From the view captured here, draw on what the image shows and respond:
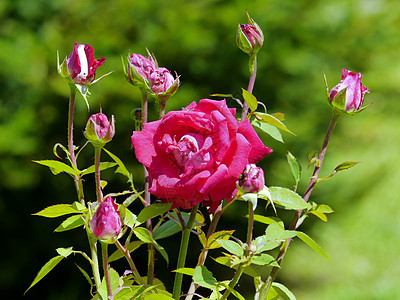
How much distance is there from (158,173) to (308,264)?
2.39 m

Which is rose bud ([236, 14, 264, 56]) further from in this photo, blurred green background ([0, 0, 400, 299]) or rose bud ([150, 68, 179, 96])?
blurred green background ([0, 0, 400, 299])

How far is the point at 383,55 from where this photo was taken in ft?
6.99

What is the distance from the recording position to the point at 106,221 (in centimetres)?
43

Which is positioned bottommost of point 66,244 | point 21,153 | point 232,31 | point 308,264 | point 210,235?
point 308,264

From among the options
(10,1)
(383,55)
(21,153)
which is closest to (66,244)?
(21,153)

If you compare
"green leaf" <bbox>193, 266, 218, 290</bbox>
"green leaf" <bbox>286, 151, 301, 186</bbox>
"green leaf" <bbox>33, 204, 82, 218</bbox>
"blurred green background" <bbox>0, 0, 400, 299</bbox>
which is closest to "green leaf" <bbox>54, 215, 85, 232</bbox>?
"green leaf" <bbox>33, 204, 82, 218</bbox>

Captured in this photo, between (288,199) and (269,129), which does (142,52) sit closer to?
(269,129)

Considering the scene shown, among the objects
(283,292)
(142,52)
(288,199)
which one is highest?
(288,199)

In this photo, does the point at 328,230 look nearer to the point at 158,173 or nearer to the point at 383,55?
the point at 383,55

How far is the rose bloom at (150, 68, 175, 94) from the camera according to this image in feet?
1.74

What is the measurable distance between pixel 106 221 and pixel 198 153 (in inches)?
3.9

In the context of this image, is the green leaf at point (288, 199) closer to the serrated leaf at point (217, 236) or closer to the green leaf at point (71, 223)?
the serrated leaf at point (217, 236)

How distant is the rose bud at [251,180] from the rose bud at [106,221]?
105 millimetres

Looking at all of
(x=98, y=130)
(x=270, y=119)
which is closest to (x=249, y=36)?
(x=270, y=119)
